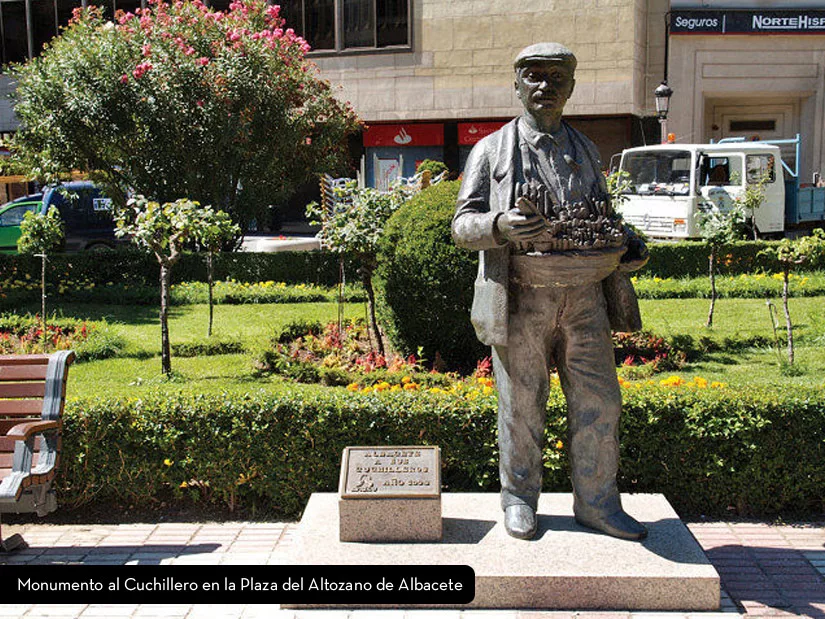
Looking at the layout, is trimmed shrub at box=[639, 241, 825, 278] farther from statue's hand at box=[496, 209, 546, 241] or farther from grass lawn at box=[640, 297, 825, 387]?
statue's hand at box=[496, 209, 546, 241]

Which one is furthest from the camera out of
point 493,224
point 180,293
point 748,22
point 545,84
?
point 748,22

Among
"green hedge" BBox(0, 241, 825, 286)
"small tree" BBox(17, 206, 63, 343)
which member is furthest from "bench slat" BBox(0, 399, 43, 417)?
"green hedge" BBox(0, 241, 825, 286)

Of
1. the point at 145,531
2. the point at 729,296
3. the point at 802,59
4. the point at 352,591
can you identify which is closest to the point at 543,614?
the point at 352,591

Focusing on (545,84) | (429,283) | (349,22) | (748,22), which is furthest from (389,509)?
(349,22)

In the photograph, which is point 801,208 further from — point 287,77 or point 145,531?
point 145,531

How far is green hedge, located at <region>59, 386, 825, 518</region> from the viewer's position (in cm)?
609

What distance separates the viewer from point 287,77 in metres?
16.9

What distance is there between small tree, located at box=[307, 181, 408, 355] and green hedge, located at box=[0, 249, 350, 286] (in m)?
4.71

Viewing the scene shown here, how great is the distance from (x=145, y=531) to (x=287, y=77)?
12.3 m

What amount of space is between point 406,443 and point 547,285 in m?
1.87

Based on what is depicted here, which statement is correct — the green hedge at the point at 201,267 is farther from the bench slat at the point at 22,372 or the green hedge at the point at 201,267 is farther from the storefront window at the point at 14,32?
the storefront window at the point at 14,32

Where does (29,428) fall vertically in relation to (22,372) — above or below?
below

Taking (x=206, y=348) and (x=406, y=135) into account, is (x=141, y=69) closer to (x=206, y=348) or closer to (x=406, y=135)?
(x=206, y=348)

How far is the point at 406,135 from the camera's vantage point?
89.7 feet
